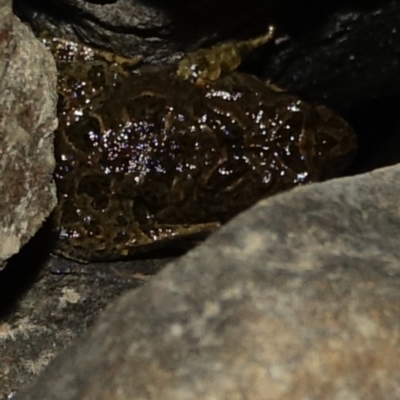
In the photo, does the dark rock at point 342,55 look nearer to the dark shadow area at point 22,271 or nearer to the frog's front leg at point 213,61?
the frog's front leg at point 213,61

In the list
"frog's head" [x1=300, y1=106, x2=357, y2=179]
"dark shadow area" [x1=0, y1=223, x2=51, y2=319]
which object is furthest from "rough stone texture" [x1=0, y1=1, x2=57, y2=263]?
"frog's head" [x1=300, y1=106, x2=357, y2=179]

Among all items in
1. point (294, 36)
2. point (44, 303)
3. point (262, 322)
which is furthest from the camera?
point (294, 36)

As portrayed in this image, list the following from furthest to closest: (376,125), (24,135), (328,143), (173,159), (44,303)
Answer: (376,125) < (328,143) < (173,159) < (44,303) < (24,135)

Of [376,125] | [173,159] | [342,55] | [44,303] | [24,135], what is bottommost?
[44,303]

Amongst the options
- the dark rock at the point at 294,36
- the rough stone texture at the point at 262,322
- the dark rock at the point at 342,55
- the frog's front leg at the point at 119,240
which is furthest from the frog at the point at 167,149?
the rough stone texture at the point at 262,322

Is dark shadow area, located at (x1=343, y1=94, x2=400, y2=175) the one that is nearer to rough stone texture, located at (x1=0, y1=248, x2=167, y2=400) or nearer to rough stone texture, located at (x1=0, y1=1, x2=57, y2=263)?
rough stone texture, located at (x1=0, y1=248, x2=167, y2=400)

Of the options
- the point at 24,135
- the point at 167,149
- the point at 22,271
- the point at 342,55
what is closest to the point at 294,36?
the point at 342,55

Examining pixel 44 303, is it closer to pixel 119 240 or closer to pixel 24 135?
pixel 119 240

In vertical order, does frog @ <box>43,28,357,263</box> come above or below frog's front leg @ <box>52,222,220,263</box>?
above
